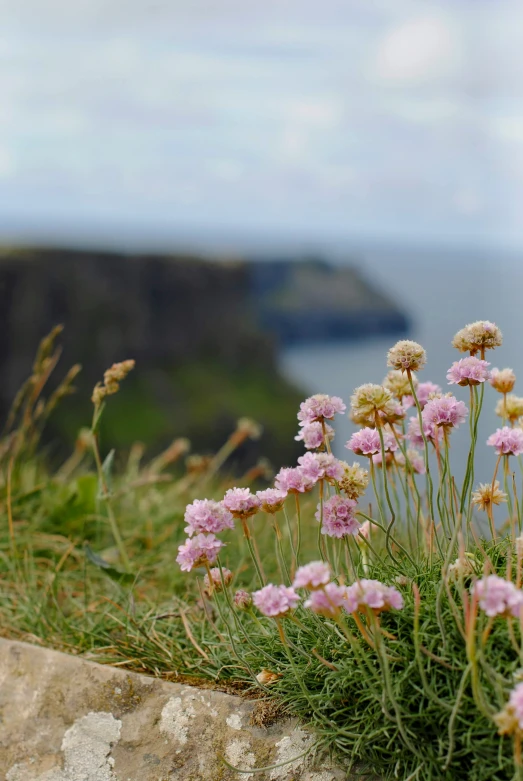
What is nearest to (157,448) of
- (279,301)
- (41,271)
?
(41,271)

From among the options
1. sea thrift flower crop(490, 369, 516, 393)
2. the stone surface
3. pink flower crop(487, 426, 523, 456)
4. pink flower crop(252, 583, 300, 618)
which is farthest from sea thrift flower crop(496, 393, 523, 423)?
the stone surface

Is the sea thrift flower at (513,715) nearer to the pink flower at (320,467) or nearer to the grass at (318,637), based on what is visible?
the grass at (318,637)

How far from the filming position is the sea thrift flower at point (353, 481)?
1.74 meters

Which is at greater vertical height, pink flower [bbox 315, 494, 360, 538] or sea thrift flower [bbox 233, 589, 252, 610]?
pink flower [bbox 315, 494, 360, 538]

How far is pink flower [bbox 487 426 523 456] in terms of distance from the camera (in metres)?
1.77

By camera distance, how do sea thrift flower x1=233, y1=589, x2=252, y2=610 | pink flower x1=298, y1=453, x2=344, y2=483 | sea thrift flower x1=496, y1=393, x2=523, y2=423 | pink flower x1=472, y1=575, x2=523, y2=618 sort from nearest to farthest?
pink flower x1=472, y1=575, x2=523, y2=618, pink flower x1=298, y1=453, x2=344, y2=483, sea thrift flower x1=233, y1=589, x2=252, y2=610, sea thrift flower x1=496, y1=393, x2=523, y2=423

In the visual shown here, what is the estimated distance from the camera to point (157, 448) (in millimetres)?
49938

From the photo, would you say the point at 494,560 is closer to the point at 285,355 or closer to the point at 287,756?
the point at 287,756

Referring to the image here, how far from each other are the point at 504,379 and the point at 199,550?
3.07ft

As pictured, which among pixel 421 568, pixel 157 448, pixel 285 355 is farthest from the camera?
pixel 285 355

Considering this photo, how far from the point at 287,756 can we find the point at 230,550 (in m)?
1.50

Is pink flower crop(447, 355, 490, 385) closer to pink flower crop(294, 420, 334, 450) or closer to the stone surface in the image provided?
pink flower crop(294, 420, 334, 450)

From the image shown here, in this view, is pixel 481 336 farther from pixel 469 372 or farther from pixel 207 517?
pixel 207 517

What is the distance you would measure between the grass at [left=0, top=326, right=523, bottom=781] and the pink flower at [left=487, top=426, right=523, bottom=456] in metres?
0.18
